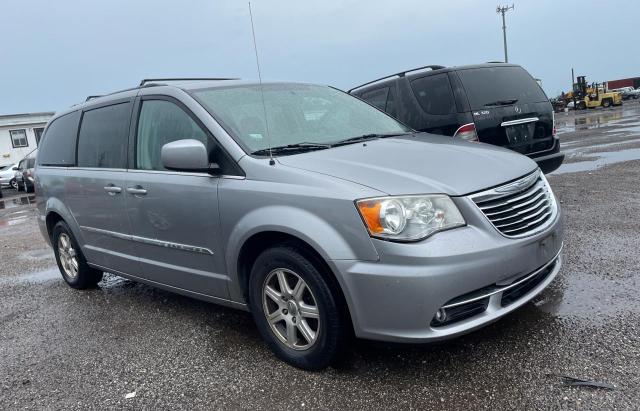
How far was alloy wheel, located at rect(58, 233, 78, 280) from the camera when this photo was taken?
217 inches

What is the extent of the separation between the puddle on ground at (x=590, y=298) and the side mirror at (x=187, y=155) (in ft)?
8.36

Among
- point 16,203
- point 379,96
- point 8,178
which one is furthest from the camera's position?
point 8,178

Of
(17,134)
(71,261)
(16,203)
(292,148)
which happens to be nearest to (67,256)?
(71,261)

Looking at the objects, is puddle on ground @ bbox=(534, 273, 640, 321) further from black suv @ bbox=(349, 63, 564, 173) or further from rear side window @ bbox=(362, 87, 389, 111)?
rear side window @ bbox=(362, 87, 389, 111)

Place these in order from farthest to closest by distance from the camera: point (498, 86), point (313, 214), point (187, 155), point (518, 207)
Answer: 1. point (498, 86)
2. point (187, 155)
3. point (518, 207)
4. point (313, 214)

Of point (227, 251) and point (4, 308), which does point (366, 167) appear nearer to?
point (227, 251)

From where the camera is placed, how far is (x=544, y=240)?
319 cm

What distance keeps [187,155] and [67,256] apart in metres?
2.96

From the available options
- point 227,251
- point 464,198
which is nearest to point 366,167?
point 464,198

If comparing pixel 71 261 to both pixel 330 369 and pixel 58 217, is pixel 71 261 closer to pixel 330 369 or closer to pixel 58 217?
pixel 58 217

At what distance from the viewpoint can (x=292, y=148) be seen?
11.7ft

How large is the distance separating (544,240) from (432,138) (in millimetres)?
1269

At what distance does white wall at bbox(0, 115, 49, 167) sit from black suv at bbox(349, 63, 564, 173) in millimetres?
41602

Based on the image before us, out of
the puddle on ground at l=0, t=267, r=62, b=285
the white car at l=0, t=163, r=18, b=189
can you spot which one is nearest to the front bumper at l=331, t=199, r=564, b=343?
the puddle on ground at l=0, t=267, r=62, b=285
